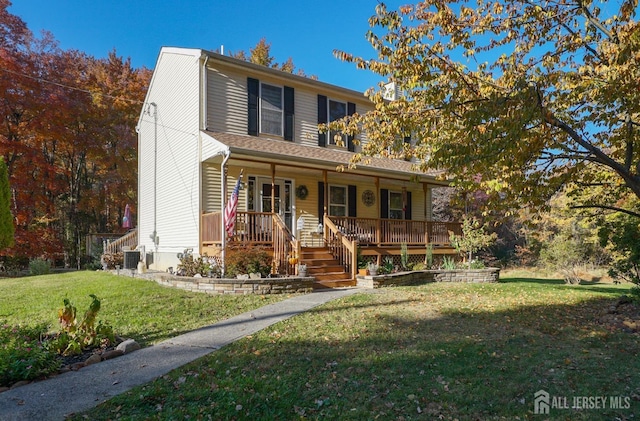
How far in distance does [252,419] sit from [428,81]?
20.7 feet

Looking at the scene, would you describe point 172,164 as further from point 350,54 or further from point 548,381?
point 548,381

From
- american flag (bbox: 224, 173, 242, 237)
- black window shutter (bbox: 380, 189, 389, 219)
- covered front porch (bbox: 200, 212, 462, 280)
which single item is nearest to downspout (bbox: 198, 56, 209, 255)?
covered front porch (bbox: 200, 212, 462, 280)

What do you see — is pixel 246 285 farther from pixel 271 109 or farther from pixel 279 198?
pixel 271 109

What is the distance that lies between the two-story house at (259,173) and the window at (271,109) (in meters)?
0.03

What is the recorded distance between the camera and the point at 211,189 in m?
12.2

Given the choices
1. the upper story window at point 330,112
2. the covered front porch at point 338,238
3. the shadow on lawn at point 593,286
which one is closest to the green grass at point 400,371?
the covered front porch at point 338,238

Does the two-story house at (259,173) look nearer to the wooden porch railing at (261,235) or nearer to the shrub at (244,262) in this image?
the wooden porch railing at (261,235)

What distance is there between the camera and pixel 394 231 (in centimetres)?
1445

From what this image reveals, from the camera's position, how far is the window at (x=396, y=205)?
16672mm

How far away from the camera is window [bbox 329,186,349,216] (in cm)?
1479

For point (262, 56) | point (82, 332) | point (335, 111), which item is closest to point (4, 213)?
point (82, 332)

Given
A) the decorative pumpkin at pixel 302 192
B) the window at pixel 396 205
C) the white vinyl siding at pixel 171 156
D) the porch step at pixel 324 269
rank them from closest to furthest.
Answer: the porch step at pixel 324 269 < the white vinyl siding at pixel 171 156 < the decorative pumpkin at pixel 302 192 < the window at pixel 396 205

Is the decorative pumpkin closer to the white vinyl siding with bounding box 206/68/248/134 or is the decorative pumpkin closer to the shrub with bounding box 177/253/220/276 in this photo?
the white vinyl siding with bounding box 206/68/248/134

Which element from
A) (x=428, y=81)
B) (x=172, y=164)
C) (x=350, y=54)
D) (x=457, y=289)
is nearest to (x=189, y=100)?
(x=172, y=164)
